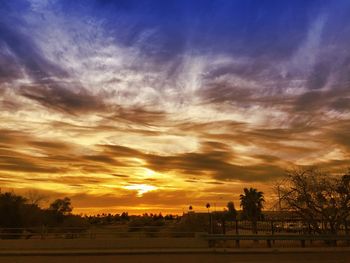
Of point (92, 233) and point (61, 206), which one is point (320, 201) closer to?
point (92, 233)

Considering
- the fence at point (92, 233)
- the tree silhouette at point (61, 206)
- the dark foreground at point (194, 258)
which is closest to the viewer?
the dark foreground at point (194, 258)

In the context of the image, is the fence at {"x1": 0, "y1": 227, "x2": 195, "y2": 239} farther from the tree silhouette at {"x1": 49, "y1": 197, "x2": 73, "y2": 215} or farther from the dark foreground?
the tree silhouette at {"x1": 49, "y1": 197, "x2": 73, "y2": 215}

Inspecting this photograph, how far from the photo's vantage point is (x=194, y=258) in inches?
738

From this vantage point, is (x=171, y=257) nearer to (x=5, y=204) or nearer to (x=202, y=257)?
(x=202, y=257)

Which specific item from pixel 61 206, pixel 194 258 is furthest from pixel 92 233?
pixel 61 206

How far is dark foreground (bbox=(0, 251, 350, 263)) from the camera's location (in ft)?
58.2

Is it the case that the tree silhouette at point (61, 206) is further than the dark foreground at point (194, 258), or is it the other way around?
the tree silhouette at point (61, 206)

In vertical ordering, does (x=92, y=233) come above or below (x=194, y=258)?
above

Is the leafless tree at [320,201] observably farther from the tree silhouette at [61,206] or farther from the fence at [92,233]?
the tree silhouette at [61,206]

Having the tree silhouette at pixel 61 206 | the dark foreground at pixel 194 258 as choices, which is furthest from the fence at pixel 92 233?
the tree silhouette at pixel 61 206

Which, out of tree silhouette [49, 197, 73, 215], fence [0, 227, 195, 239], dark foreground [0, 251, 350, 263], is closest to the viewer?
dark foreground [0, 251, 350, 263]

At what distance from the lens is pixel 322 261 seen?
1731 centimetres

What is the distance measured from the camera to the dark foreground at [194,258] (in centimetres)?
1775

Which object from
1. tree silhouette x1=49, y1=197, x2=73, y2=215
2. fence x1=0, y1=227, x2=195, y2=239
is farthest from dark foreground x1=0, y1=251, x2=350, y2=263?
tree silhouette x1=49, y1=197, x2=73, y2=215
